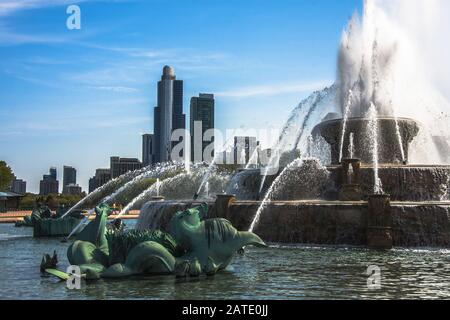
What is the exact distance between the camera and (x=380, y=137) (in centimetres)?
3416

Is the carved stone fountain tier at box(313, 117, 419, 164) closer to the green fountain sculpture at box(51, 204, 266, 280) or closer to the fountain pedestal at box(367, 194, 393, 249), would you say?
the fountain pedestal at box(367, 194, 393, 249)

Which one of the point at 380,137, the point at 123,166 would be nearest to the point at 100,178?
the point at 123,166

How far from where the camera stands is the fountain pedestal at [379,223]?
20031 millimetres

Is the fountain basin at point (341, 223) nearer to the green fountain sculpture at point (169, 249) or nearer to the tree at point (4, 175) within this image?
the green fountain sculpture at point (169, 249)

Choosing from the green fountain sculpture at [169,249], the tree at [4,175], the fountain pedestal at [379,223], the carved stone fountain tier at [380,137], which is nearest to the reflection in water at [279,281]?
the green fountain sculpture at [169,249]

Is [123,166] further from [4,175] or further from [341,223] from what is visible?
[341,223]

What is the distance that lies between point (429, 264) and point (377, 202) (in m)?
5.11

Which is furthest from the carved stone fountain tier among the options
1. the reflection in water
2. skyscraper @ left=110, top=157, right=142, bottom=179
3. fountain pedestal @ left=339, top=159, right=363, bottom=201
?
skyscraper @ left=110, top=157, right=142, bottom=179

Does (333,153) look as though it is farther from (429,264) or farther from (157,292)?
(157,292)

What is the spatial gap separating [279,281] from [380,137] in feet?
76.2

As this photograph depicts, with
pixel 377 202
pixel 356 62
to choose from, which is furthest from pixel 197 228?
pixel 356 62

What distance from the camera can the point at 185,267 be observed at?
12.9 metres

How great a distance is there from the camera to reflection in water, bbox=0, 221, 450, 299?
11.2 m

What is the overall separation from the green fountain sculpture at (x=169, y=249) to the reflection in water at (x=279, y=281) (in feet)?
1.16
